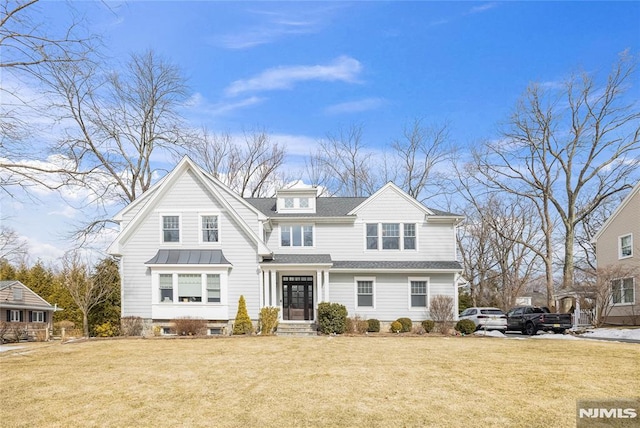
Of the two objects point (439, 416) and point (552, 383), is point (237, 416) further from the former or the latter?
point (552, 383)

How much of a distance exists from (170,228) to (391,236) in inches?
451

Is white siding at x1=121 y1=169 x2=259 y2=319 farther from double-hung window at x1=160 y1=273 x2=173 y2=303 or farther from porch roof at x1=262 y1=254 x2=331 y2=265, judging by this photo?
porch roof at x1=262 y1=254 x2=331 y2=265

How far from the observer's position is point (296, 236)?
26.6m

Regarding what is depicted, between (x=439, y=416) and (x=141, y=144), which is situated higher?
(x=141, y=144)

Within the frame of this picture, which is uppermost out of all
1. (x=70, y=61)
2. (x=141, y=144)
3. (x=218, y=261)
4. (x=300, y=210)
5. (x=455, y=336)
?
(x=141, y=144)

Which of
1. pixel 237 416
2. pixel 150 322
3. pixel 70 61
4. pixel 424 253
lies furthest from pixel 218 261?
pixel 237 416

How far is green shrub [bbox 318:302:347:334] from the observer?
22734 mm

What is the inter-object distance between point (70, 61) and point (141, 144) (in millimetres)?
25973

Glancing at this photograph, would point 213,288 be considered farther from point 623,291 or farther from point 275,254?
point 623,291

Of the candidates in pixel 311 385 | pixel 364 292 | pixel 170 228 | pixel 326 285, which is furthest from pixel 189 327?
pixel 311 385

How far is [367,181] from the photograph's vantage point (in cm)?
4428

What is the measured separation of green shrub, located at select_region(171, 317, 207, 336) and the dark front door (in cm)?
500

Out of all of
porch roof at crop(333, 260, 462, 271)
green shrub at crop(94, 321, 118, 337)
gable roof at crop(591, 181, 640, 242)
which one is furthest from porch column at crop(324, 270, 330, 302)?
gable roof at crop(591, 181, 640, 242)

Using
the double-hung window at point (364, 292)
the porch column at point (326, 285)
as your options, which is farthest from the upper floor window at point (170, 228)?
the double-hung window at point (364, 292)
